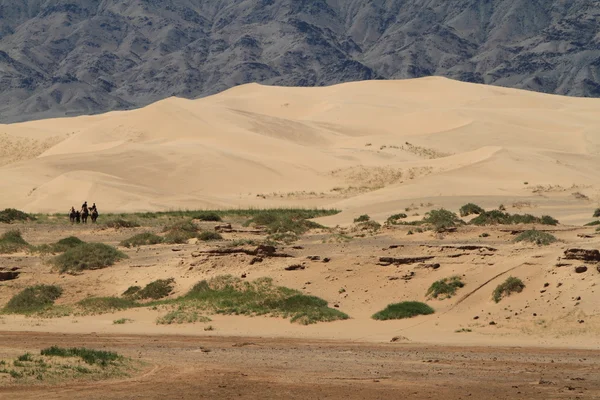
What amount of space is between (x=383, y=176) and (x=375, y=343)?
69.5 m

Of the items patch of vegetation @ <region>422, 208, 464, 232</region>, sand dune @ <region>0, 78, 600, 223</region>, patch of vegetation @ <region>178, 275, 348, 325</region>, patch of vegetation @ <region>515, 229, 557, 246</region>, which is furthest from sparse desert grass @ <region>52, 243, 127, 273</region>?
sand dune @ <region>0, 78, 600, 223</region>

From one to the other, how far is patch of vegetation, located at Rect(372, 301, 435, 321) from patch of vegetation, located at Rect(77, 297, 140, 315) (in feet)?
20.2

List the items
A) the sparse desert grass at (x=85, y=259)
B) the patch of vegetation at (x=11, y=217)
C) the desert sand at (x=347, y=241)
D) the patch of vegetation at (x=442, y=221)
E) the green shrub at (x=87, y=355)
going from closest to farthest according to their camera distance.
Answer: the green shrub at (x=87, y=355) < the desert sand at (x=347, y=241) < the sparse desert grass at (x=85, y=259) < the patch of vegetation at (x=442, y=221) < the patch of vegetation at (x=11, y=217)

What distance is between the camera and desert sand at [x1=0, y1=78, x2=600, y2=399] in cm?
1858

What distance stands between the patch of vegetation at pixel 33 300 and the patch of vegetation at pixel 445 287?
8.94 metres

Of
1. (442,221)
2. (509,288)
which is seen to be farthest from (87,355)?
(442,221)

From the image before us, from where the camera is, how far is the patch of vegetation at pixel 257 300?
2441 centimetres

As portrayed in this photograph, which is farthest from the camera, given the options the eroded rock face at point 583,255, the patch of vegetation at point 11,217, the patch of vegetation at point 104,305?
the patch of vegetation at point 11,217

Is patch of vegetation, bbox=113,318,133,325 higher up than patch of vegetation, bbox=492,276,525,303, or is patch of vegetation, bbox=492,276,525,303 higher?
patch of vegetation, bbox=492,276,525,303

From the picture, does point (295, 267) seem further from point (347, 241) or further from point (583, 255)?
point (583, 255)

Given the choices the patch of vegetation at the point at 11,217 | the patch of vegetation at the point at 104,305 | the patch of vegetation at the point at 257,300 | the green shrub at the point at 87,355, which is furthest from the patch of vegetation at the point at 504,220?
the green shrub at the point at 87,355

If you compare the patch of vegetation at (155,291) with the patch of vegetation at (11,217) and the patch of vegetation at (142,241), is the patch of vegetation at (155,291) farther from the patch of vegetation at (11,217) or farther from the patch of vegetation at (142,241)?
the patch of vegetation at (11,217)

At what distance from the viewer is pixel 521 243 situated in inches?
1173

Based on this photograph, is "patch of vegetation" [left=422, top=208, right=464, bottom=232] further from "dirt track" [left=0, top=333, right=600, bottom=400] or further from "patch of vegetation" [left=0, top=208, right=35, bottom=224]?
"patch of vegetation" [left=0, top=208, right=35, bottom=224]
